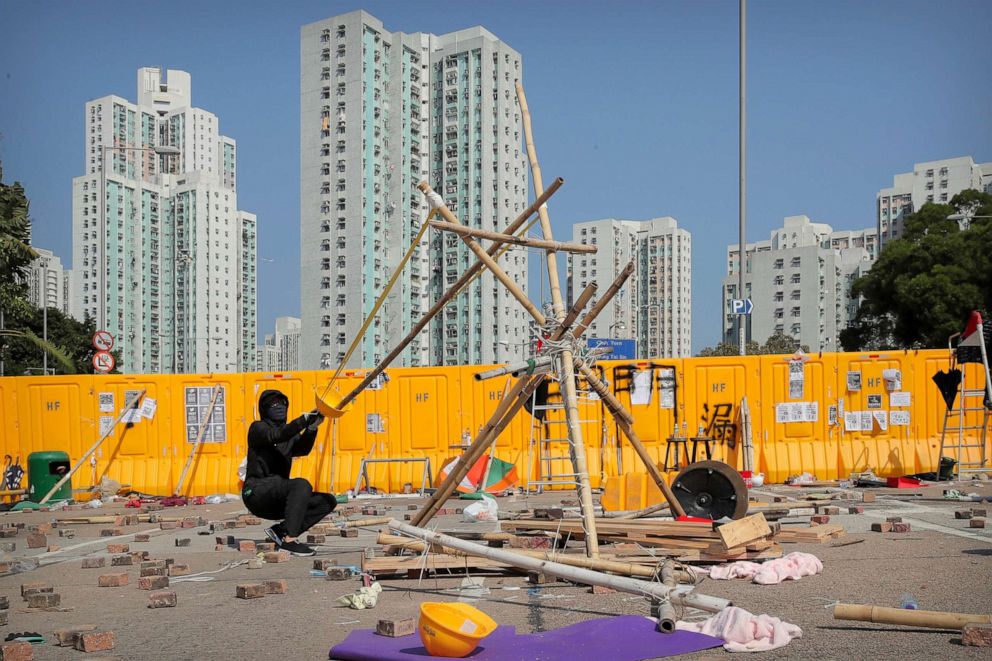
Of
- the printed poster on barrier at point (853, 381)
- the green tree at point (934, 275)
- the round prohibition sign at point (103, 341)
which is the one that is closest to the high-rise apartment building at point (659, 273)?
the green tree at point (934, 275)

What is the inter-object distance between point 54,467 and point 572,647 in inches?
625

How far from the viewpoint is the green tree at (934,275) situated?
155 feet

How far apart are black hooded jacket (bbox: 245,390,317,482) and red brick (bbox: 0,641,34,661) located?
4.28 meters

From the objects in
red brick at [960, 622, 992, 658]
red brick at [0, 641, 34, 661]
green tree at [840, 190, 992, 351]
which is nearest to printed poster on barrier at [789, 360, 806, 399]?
red brick at [960, 622, 992, 658]

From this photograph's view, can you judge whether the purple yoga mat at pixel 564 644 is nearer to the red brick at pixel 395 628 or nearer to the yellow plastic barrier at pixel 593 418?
the red brick at pixel 395 628

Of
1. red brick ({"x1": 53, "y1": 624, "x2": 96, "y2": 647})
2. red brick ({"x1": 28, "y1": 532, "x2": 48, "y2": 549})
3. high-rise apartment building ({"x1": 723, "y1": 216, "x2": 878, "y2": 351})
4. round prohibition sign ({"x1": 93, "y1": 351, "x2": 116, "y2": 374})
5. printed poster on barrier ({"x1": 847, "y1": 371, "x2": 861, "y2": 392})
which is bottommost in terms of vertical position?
red brick ({"x1": 28, "y1": 532, "x2": 48, "y2": 549})

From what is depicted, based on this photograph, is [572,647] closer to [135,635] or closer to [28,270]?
[135,635]

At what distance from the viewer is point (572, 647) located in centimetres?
548

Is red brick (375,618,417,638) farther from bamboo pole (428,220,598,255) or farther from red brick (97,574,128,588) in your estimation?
A: bamboo pole (428,220,598,255)

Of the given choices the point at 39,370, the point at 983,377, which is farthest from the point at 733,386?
the point at 39,370

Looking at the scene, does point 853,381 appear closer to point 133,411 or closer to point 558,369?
point 558,369

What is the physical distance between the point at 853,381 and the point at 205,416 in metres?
13.0

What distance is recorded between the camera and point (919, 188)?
15675 centimetres

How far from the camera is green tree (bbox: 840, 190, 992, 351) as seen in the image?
1859 inches
